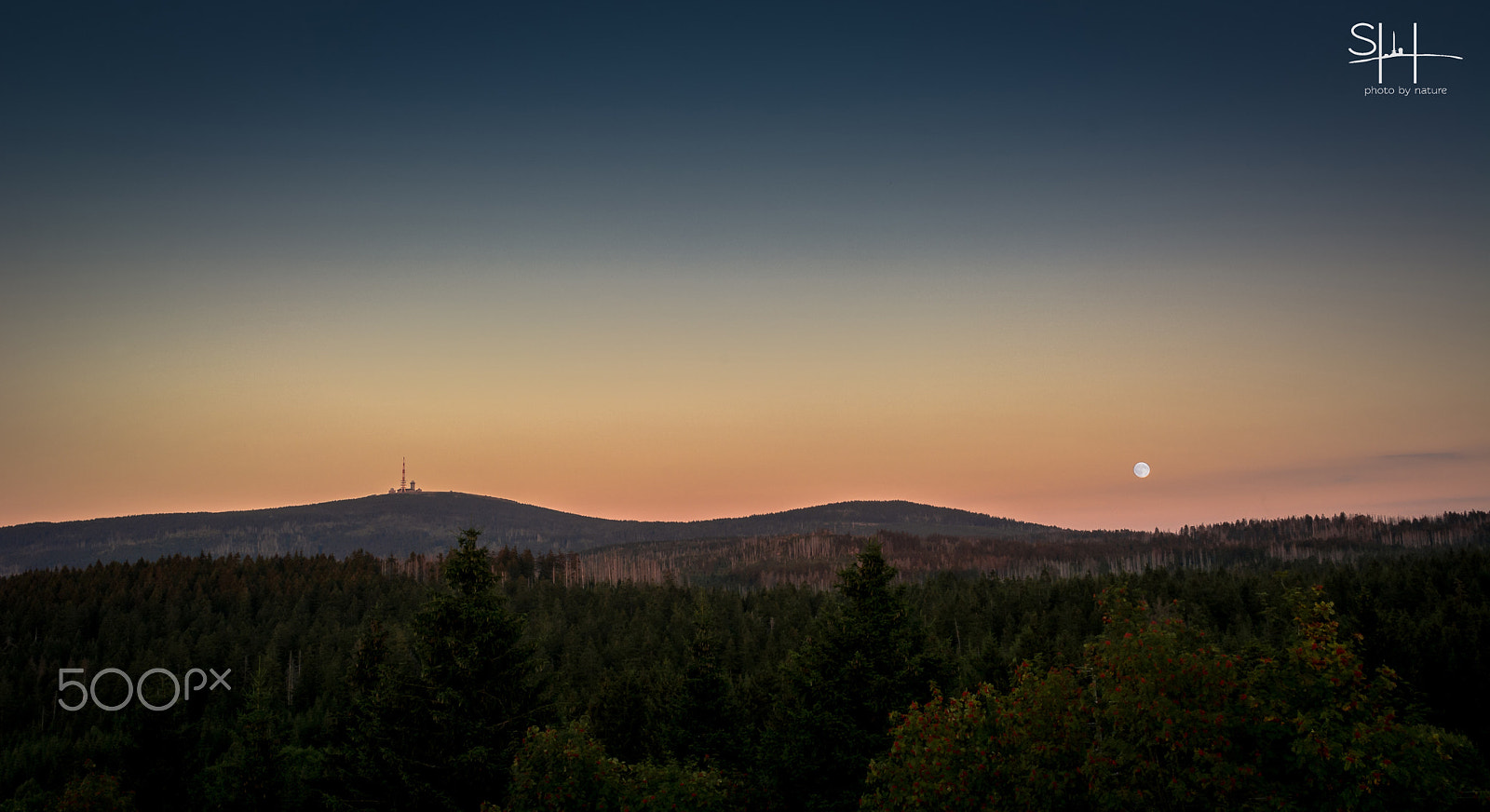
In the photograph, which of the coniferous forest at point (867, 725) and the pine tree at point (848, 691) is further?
the pine tree at point (848, 691)

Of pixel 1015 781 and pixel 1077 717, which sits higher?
pixel 1077 717

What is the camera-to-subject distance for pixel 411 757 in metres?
35.4

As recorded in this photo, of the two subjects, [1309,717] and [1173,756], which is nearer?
[1309,717]

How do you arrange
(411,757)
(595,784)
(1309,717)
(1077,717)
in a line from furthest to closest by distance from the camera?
1. (411,757)
2. (595,784)
3. (1077,717)
4. (1309,717)

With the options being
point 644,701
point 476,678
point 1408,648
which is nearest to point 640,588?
point 644,701

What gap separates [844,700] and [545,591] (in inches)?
6003

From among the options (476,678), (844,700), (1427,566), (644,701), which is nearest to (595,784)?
(476,678)

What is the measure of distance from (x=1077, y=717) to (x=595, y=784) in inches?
639

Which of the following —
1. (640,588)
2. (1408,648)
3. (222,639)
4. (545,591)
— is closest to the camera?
(1408,648)

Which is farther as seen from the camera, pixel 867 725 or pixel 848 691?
pixel 848 691

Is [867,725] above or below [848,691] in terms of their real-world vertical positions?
below

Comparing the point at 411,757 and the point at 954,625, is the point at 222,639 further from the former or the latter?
the point at 411,757

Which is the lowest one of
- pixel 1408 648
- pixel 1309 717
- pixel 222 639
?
pixel 222 639

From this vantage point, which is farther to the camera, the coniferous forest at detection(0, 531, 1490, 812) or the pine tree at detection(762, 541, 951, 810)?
the pine tree at detection(762, 541, 951, 810)
